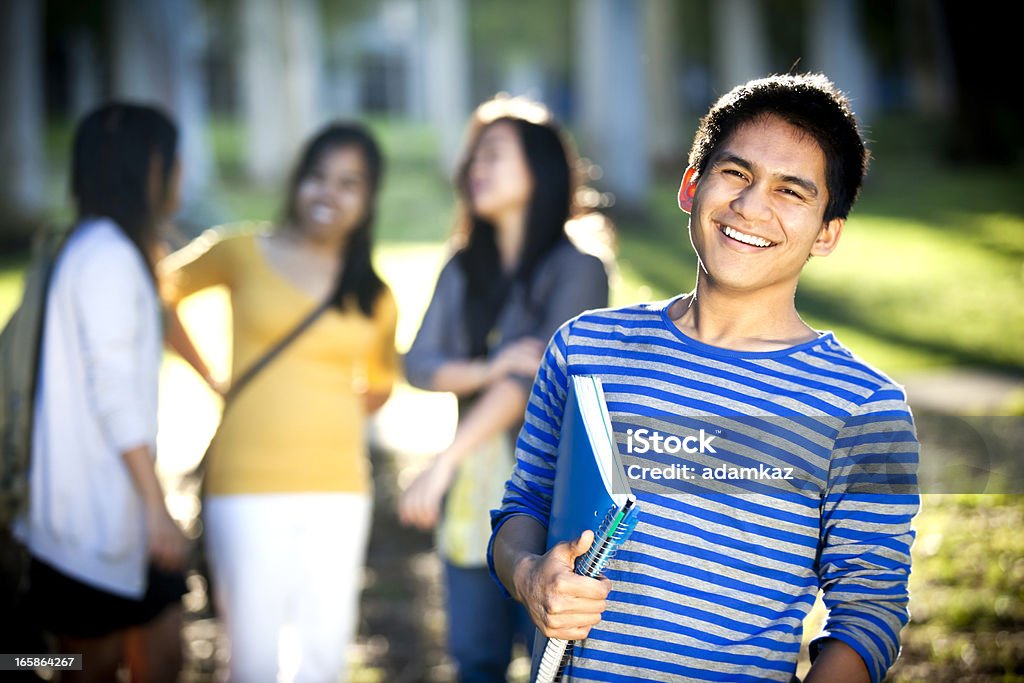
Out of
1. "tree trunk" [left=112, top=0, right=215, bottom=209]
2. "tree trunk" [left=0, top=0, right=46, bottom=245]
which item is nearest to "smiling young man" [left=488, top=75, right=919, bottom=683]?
"tree trunk" [left=112, top=0, right=215, bottom=209]

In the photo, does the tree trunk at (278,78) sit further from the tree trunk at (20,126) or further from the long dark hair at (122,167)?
the long dark hair at (122,167)

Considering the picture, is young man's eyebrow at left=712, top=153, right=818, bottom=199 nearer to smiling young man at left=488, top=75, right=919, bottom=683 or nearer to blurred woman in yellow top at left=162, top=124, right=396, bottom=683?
smiling young man at left=488, top=75, right=919, bottom=683

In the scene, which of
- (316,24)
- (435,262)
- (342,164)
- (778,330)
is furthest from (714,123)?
(316,24)

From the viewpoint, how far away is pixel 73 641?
2.82 metres

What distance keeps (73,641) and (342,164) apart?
1541 mm

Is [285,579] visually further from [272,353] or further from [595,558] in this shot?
[595,558]

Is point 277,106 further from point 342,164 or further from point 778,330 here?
point 778,330

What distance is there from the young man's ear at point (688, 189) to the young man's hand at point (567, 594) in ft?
2.15

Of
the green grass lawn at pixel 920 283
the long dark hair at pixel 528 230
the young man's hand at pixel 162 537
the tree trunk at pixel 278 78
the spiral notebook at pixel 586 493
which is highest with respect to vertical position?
the tree trunk at pixel 278 78

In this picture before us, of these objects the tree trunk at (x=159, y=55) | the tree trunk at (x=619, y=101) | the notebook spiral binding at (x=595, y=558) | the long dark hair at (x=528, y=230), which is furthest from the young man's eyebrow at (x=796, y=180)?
the tree trunk at (x=619, y=101)

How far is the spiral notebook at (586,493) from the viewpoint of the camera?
54.1 inches

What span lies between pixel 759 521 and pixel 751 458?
9 centimetres

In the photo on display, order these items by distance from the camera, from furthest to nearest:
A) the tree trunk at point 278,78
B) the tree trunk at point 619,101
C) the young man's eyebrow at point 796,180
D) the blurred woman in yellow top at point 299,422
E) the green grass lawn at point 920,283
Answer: the tree trunk at point 278,78, the tree trunk at point 619,101, the green grass lawn at point 920,283, the blurred woman in yellow top at point 299,422, the young man's eyebrow at point 796,180

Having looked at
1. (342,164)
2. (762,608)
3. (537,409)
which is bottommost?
(762,608)
